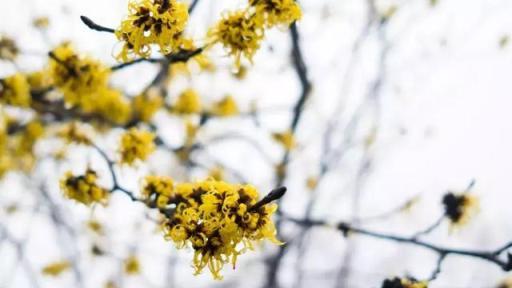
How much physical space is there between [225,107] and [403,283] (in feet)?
8.57

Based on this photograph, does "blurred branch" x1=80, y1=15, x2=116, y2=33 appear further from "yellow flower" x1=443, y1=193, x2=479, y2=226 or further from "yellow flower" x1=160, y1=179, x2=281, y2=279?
"yellow flower" x1=443, y1=193, x2=479, y2=226

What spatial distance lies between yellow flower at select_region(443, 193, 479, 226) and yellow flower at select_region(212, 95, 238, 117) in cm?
218

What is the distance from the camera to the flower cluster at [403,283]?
5.97ft

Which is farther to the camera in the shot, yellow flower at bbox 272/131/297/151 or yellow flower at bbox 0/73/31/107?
yellow flower at bbox 272/131/297/151

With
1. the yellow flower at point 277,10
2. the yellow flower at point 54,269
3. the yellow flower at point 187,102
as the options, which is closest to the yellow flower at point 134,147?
the yellow flower at point 277,10

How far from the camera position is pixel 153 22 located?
1.57m

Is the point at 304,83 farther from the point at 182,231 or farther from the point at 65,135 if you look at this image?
the point at 182,231

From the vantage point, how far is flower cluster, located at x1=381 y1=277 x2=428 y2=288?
182 cm

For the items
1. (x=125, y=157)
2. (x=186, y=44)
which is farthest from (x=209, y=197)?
(x=125, y=157)

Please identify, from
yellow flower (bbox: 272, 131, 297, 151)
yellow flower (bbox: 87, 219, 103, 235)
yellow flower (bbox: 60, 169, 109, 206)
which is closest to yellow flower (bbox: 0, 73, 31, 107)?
yellow flower (bbox: 60, 169, 109, 206)

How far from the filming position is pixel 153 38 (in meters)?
1.59

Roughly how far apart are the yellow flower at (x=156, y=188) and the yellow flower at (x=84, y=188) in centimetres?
26

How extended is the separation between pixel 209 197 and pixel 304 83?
1657 millimetres

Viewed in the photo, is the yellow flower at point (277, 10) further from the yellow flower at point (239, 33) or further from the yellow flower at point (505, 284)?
the yellow flower at point (505, 284)
